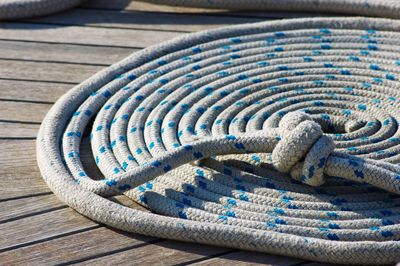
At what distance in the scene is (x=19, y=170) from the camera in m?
2.10

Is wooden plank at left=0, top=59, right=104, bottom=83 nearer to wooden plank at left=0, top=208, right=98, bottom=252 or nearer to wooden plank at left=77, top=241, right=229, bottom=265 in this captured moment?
wooden plank at left=0, top=208, right=98, bottom=252

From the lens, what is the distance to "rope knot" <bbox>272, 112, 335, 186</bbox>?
1.84 m

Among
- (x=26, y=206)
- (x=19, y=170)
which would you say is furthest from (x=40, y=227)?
(x=19, y=170)

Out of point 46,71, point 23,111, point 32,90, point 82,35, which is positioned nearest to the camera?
point 23,111

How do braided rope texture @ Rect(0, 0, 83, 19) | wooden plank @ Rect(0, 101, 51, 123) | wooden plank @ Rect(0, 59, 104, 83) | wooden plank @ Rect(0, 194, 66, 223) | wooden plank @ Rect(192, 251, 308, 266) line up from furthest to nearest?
1. braided rope texture @ Rect(0, 0, 83, 19)
2. wooden plank @ Rect(0, 59, 104, 83)
3. wooden plank @ Rect(0, 101, 51, 123)
4. wooden plank @ Rect(0, 194, 66, 223)
5. wooden plank @ Rect(192, 251, 308, 266)

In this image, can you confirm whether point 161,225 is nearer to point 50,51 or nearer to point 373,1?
point 50,51

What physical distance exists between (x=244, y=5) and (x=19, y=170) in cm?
A: 114

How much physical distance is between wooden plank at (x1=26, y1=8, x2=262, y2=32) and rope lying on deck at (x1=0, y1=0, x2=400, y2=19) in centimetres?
4

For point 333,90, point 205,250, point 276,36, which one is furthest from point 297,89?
point 205,250

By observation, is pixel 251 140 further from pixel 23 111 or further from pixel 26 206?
pixel 23 111

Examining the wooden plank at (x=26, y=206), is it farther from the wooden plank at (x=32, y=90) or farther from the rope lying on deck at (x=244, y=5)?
the rope lying on deck at (x=244, y=5)

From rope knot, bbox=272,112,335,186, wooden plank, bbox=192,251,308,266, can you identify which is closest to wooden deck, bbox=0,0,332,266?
wooden plank, bbox=192,251,308,266

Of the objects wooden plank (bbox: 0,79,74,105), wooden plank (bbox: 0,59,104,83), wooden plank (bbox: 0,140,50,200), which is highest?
wooden plank (bbox: 0,59,104,83)

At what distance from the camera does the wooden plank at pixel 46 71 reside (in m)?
2.54
